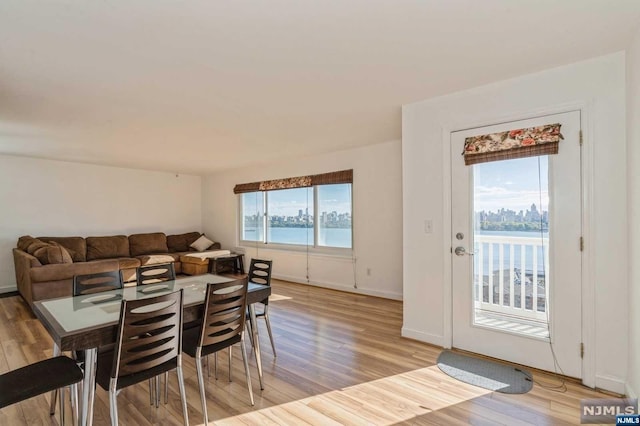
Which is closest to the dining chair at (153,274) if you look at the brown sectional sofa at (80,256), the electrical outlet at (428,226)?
the brown sectional sofa at (80,256)

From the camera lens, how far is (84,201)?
6.17 m

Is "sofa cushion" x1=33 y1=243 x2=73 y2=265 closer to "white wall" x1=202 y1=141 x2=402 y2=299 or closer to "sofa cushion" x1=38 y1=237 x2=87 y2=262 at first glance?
"sofa cushion" x1=38 y1=237 x2=87 y2=262

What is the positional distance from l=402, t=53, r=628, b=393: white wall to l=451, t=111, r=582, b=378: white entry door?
0.31 feet

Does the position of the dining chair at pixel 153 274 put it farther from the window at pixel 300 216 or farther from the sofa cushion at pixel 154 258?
the sofa cushion at pixel 154 258

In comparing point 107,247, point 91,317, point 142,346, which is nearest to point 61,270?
point 107,247

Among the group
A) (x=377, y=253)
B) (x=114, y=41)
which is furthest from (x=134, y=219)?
(x=114, y=41)

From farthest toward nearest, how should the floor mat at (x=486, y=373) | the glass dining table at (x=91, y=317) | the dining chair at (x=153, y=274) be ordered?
the dining chair at (x=153, y=274)
the floor mat at (x=486, y=373)
the glass dining table at (x=91, y=317)

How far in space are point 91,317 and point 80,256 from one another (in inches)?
194

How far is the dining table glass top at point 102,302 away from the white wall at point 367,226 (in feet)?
9.06

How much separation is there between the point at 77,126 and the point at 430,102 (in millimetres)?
3975

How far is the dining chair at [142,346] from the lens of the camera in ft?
5.27

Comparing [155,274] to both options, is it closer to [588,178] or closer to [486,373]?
[486,373]

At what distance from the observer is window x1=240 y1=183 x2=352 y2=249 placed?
18.1 feet

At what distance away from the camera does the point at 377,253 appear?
4965mm
